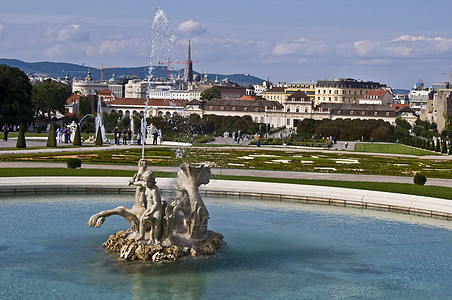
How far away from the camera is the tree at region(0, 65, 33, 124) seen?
65.3m

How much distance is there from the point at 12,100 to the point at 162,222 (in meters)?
56.4

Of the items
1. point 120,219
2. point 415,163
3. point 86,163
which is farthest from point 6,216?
point 415,163

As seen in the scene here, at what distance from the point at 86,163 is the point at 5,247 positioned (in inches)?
649

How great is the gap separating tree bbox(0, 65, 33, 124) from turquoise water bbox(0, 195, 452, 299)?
1918 inches

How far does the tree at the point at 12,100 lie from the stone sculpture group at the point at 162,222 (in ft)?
175

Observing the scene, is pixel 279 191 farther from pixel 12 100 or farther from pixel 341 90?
pixel 341 90

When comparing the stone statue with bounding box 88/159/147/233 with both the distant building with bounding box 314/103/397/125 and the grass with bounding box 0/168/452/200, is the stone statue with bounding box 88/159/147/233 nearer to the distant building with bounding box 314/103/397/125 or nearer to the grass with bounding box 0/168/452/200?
the grass with bounding box 0/168/452/200

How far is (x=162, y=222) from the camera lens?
1380cm

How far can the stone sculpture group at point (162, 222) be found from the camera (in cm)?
1366

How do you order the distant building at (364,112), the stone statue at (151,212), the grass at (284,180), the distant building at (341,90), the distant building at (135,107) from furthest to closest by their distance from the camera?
the distant building at (341,90) → the distant building at (135,107) → the distant building at (364,112) → the grass at (284,180) → the stone statue at (151,212)

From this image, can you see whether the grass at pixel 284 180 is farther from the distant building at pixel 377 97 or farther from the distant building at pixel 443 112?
the distant building at pixel 377 97

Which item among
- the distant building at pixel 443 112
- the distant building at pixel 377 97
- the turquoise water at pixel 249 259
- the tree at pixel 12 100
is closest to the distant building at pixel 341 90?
the distant building at pixel 377 97

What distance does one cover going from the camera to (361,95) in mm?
195750

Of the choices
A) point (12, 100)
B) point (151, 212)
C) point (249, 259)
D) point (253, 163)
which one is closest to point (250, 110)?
point (12, 100)
